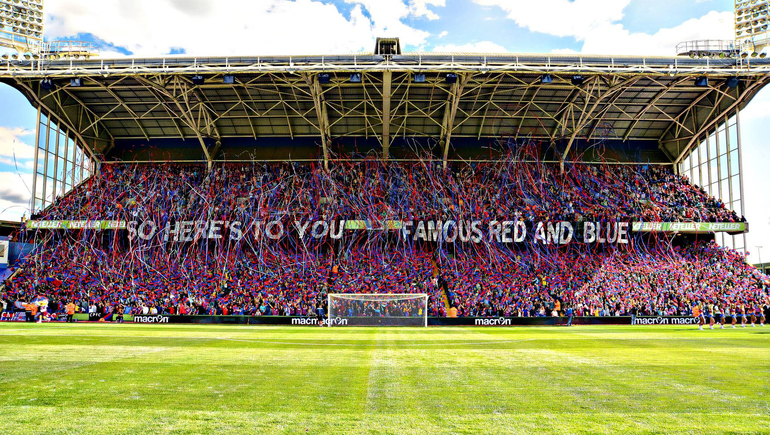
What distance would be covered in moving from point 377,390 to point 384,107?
98.5 feet

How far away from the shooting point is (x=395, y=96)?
40.5 meters

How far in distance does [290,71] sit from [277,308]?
15420 mm

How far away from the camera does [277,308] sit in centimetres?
3400

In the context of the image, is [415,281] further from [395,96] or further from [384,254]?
[395,96]

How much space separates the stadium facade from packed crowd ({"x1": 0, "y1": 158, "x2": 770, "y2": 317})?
2.02 meters

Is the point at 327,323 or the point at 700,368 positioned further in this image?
the point at 327,323

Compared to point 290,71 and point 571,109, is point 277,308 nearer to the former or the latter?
point 290,71

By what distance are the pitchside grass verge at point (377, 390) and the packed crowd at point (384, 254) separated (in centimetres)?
1790

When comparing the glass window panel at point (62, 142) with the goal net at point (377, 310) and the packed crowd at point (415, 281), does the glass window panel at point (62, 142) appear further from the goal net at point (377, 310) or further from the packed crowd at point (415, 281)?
the goal net at point (377, 310)

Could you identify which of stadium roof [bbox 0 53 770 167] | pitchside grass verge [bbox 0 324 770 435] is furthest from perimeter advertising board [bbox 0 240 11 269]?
pitchside grass verge [bbox 0 324 770 435]

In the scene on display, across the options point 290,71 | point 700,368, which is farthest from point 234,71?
point 700,368

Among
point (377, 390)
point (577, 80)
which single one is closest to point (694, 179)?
point (577, 80)

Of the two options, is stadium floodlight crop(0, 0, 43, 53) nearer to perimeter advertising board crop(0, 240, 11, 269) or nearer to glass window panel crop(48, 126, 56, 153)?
glass window panel crop(48, 126, 56, 153)

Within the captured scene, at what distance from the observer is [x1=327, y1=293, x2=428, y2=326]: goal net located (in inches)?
1208
